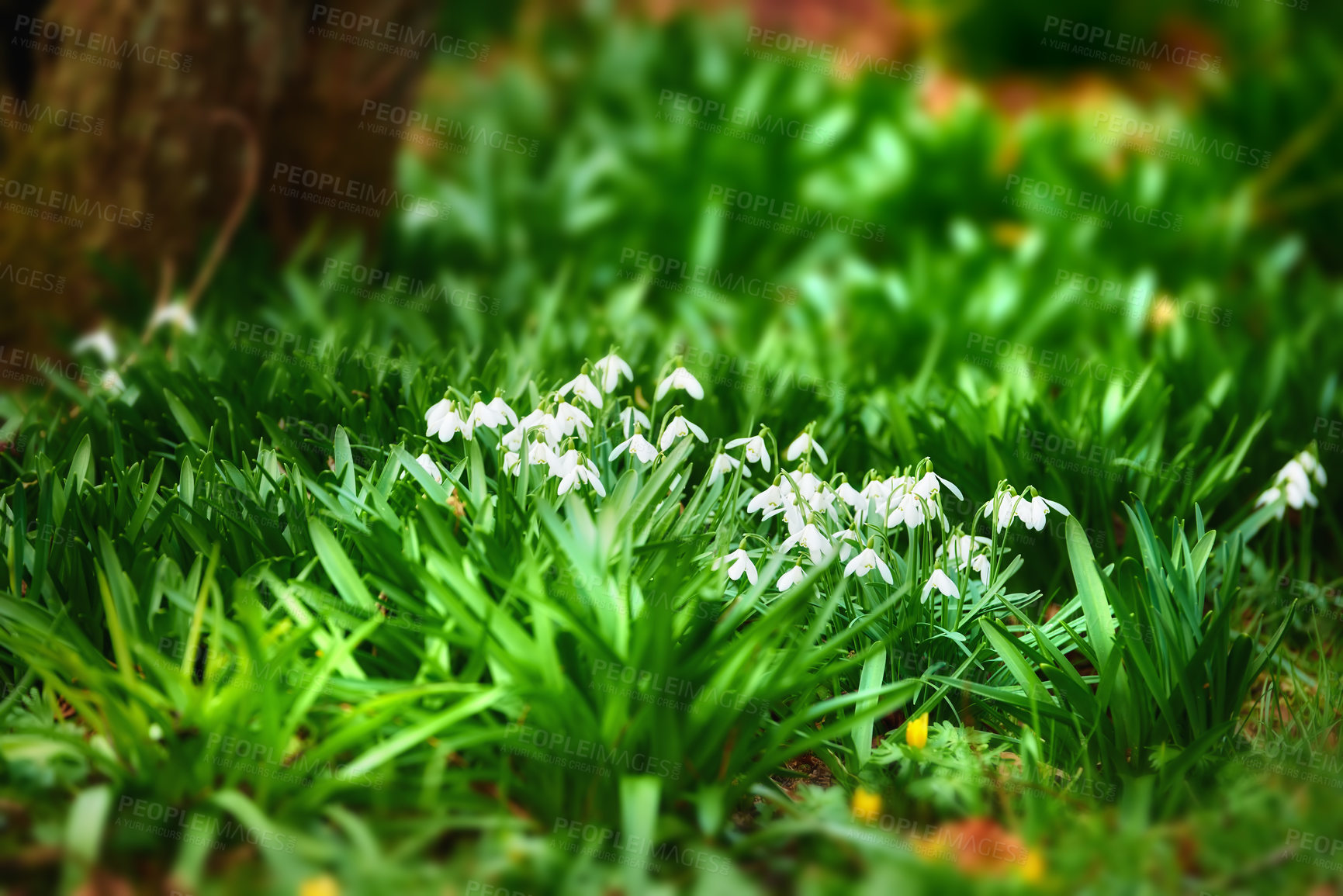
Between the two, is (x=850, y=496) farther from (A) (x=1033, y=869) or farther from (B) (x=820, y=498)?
(A) (x=1033, y=869)

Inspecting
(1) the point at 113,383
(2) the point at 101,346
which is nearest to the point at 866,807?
(1) the point at 113,383

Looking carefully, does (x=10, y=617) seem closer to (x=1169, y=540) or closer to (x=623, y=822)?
(x=623, y=822)

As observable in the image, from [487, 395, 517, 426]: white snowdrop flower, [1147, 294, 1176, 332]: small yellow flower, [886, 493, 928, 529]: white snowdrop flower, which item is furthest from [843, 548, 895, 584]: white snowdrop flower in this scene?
[1147, 294, 1176, 332]: small yellow flower

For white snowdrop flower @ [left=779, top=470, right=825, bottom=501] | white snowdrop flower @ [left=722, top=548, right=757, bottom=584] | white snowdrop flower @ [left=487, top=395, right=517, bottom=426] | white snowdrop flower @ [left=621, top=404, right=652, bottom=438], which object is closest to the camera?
white snowdrop flower @ [left=722, top=548, right=757, bottom=584]

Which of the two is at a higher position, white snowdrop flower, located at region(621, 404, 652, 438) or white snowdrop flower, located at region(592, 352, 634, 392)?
white snowdrop flower, located at region(592, 352, 634, 392)

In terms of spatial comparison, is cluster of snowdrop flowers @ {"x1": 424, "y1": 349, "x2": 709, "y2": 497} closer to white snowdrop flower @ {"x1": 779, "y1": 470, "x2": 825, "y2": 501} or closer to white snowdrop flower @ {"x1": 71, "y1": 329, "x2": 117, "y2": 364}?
white snowdrop flower @ {"x1": 779, "y1": 470, "x2": 825, "y2": 501}

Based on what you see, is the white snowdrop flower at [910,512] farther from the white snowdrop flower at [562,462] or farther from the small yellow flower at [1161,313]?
the small yellow flower at [1161,313]

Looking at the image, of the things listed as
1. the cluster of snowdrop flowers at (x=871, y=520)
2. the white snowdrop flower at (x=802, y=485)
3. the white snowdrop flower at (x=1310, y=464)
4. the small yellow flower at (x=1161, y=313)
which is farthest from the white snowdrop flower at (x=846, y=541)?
the small yellow flower at (x=1161, y=313)
